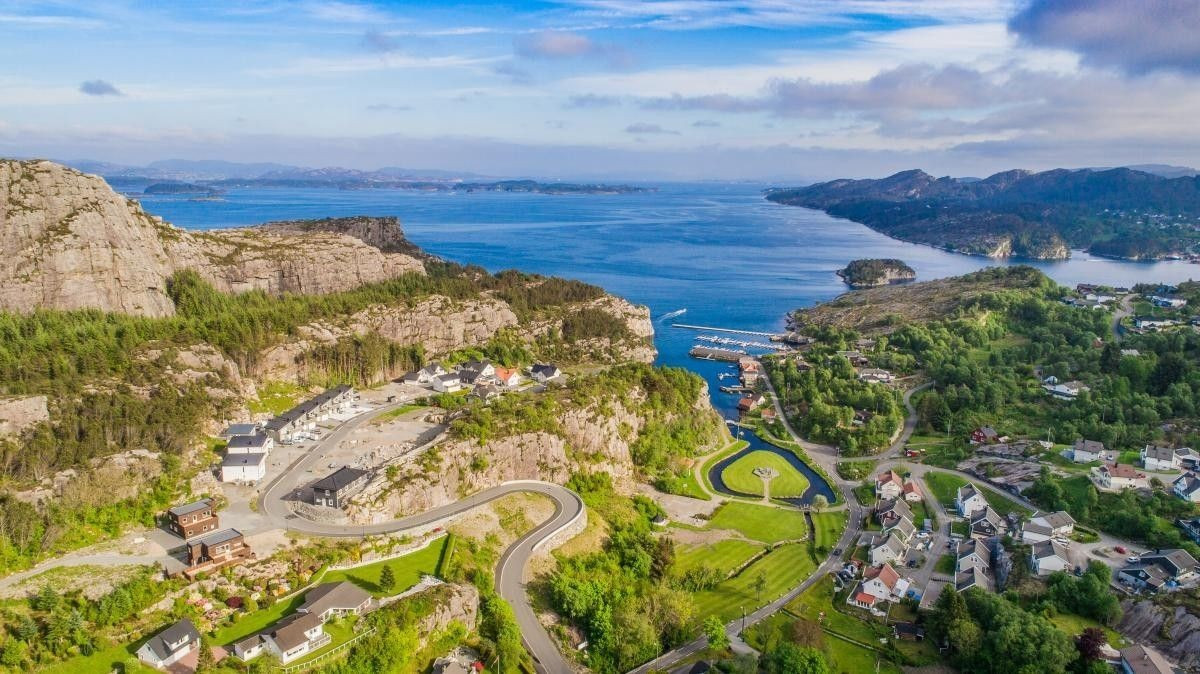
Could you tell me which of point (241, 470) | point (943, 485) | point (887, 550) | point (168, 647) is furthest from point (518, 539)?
point (943, 485)

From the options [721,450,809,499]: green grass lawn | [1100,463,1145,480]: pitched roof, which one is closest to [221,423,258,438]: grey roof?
[721,450,809,499]: green grass lawn

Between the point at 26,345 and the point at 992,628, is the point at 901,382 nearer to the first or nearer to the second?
the point at 992,628

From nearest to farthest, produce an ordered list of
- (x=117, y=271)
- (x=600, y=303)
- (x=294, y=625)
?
1. (x=294, y=625)
2. (x=117, y=271)
3. (x=600, y=303)

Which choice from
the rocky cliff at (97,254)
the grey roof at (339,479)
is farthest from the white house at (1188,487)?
the rocky cliff at (97,254)

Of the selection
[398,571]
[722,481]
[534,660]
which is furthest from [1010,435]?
[398,571]

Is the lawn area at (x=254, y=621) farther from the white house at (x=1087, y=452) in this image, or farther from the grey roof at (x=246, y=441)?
the white house at (x=1087, y=452)

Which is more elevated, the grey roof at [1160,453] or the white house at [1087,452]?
the grey roof at [1160,453]
